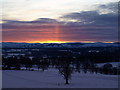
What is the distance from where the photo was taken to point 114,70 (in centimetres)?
5012

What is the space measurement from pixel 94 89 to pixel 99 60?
189ft

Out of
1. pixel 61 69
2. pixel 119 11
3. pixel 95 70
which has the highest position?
pixel 119 11

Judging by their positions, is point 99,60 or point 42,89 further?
point 99,60

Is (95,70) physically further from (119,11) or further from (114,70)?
(119,11)

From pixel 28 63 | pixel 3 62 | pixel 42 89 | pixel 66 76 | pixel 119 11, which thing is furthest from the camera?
pixel 3 62

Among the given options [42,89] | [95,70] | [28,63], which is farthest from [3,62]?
[42,89]

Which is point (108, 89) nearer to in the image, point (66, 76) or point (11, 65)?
point (66, 76)

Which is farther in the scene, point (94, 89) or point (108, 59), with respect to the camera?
point (108, 59)

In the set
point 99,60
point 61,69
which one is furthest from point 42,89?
point 99,60

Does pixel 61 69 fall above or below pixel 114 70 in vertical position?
above

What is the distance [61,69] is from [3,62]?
42.1 meters

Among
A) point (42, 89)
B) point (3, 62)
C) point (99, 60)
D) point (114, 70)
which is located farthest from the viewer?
point (99, 60)

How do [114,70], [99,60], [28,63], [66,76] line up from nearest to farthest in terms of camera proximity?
1. [66,76]
2. [114,70]
3. [28,63]
4. [99,60]

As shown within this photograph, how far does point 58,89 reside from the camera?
64.6 ft
